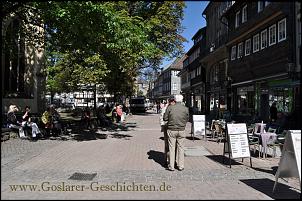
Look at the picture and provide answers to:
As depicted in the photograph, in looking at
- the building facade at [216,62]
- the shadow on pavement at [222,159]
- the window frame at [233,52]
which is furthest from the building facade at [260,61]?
the shadow on pavement at [222,159]

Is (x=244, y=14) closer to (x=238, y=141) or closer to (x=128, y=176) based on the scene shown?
(x=238, y=141)

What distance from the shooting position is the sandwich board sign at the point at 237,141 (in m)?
10.7

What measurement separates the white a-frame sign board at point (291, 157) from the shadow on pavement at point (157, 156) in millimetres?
3721

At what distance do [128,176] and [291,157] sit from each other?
3495 millimetres

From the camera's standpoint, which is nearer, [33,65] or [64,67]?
[33,65]

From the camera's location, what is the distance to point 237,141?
10883 millimetres

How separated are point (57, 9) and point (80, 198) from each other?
649 cm

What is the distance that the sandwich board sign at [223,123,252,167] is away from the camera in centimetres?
1072

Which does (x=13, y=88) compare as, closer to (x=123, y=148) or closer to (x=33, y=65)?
(x=33, y=65)

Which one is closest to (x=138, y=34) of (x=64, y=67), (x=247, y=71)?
(x=247, y=71)

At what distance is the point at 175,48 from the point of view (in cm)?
4262

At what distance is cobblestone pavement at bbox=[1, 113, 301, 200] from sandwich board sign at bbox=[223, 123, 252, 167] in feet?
1.14

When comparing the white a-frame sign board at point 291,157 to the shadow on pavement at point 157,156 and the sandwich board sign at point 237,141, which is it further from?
the shadow on pavement at point 157,156

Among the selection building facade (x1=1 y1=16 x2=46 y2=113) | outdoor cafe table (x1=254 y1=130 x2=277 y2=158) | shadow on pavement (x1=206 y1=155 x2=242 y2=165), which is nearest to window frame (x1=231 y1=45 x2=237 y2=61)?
building facade (x1=1 y1=16 x2=46 y2=113)
